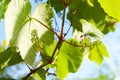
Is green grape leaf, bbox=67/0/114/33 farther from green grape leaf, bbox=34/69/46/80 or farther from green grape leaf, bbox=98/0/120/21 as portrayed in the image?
green grape leaf, bbox=98/0/120/21

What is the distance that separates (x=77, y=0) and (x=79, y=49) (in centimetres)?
17

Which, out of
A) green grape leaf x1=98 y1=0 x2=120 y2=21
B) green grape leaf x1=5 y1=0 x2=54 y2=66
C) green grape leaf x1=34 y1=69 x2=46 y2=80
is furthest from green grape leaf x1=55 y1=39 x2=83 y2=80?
green grape leaf x1=98 y1=0 x2=120 y2=21

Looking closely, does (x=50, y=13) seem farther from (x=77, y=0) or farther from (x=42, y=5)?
(x=77, y=0)

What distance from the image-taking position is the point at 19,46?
0.69 metres

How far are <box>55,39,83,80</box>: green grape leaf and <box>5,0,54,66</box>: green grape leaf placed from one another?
152mm

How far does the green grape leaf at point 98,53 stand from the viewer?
1075 mm

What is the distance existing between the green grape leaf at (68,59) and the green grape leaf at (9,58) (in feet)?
0.40

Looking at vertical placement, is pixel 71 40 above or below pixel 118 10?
below

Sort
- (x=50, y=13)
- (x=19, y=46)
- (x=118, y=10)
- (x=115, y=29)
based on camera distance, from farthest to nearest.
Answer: (x=115, y=29)
(x=50, y=13)
(x=19, y=46)
(x=118, y=10)

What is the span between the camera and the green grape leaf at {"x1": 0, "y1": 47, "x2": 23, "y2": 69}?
88cm

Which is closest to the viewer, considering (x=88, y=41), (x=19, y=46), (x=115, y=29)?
(x=19, y=46)

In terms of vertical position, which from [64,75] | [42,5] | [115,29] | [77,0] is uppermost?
[42,5]

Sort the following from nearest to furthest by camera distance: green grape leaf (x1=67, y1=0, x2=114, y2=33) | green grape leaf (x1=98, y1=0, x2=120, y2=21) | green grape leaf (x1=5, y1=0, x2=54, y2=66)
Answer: green grape leaf (x1=98, y1=0, x2=120, y2=21), green grape leaf (x1=5, y1=0, x2=54, y2=66), green grape leaf (x1=67, y1=0, x2=114, y2=33)

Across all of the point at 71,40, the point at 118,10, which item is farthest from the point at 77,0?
the point at 118,10
